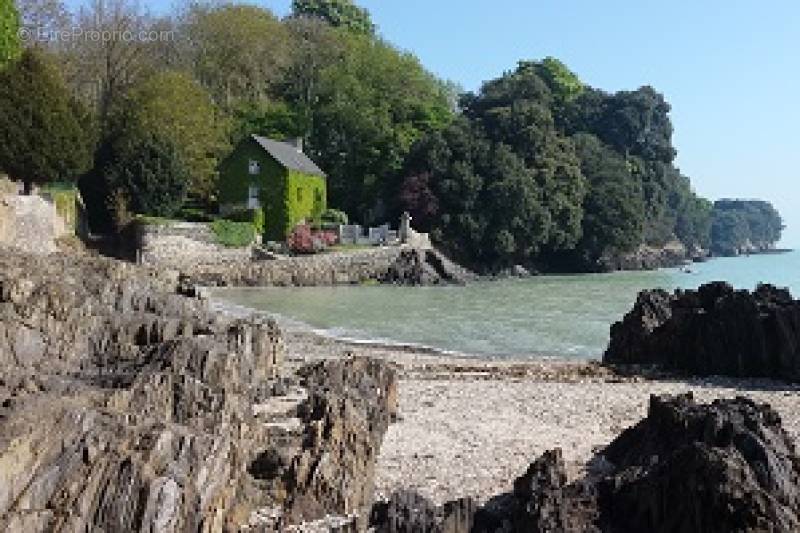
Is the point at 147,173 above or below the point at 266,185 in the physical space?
below

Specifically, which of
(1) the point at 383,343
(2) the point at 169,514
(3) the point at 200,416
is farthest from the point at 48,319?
(1) the point at 383,343

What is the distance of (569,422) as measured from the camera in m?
15.2

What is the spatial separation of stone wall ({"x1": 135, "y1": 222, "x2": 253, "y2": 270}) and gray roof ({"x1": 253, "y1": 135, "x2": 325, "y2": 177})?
31.5 feet

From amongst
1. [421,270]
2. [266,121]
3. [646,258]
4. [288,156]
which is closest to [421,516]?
[421,270]

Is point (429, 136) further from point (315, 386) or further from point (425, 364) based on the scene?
point (315, 386)

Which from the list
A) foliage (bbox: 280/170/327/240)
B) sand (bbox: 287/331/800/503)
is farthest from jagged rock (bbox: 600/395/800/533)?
foliage (bbox: 280/170/327/240)

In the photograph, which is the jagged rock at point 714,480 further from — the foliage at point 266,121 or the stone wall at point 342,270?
the foliage at point 266,121

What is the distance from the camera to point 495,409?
16.2m

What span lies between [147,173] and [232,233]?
225 inches

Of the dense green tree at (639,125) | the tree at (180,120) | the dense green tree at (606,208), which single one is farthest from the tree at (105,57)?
the dense green tree at (639,125)

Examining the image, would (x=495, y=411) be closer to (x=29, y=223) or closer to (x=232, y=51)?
(x=29, y=223)

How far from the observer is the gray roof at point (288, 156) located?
60.4 m

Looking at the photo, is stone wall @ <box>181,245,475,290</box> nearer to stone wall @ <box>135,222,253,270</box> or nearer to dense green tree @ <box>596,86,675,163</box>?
stone wall @ <box>135,222,253,270</box>

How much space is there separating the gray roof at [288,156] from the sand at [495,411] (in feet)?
120
